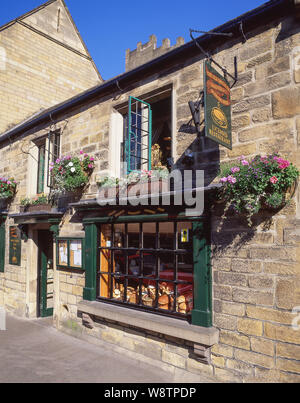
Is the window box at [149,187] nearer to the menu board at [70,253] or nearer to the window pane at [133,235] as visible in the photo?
the window pane at [133,235]

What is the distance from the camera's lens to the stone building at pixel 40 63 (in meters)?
9.73

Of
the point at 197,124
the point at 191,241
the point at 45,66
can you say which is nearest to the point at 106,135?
the point at 197,124

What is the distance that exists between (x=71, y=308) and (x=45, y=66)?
8861 millimetres

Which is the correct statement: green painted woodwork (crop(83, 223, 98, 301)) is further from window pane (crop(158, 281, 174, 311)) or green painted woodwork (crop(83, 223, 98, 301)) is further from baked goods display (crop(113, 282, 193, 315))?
window pane (crop(158, 281, 174, 311))

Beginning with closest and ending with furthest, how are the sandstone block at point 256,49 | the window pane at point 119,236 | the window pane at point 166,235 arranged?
the sandstone block at point 256,49 < the window pane at point 166,235 < the window pane at point 119,236

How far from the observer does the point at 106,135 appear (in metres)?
5.76

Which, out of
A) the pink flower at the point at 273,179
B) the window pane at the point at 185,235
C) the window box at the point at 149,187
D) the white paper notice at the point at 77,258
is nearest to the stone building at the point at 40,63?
→ the white paper notice at the point at 77,258

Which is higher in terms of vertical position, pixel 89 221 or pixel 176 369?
pixel 89 221

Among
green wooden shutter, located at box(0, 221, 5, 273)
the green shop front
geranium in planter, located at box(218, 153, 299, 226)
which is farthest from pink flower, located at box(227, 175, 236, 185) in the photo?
green wooden shutter, located at box(0, 221, 5, 273)

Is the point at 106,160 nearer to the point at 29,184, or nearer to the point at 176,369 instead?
the point at 29,184

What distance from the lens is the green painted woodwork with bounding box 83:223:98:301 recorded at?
5562 millimetres

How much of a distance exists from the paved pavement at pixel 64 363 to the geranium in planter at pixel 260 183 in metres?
2.56

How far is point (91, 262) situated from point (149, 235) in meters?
1.44
